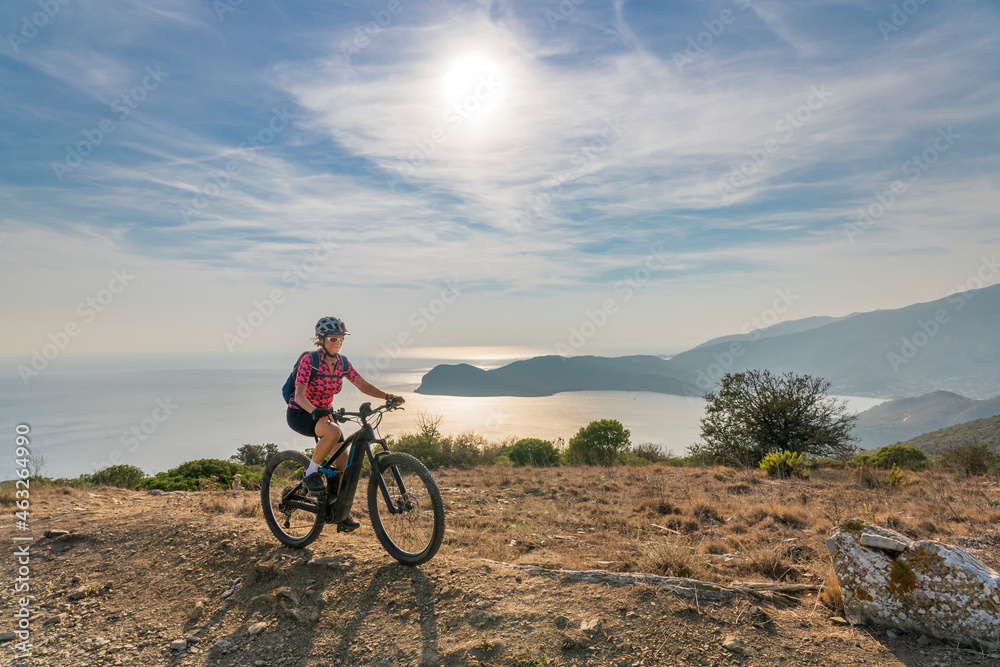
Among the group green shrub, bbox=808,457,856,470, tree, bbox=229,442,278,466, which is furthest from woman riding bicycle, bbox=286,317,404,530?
tree, bbox=229,442,278,466

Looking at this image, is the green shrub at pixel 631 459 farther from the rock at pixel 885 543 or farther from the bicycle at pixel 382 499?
the bicycle at pixel 382 499

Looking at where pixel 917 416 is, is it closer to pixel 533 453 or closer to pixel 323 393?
pixel 533 453

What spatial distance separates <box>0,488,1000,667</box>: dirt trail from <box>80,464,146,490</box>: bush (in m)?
7.92

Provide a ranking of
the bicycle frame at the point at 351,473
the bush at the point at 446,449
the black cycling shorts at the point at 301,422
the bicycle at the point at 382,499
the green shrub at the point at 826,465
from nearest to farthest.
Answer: the bicycle at the point at 382,499 < the bicycle frame at the point at 351,473 < the black cycling shorts at the point at 301,422 < the green shrub at the point at 826,465 < the bush at the point at 446,449

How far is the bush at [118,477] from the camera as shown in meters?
12.0

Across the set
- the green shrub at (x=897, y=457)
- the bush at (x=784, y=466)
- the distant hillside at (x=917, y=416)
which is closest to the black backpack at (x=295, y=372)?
the bush at (x=784, y=466)

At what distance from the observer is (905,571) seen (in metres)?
3.36

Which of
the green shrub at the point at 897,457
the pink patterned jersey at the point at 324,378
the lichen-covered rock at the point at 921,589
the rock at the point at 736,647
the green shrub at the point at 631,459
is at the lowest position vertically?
the green shrub at the point at 897,457

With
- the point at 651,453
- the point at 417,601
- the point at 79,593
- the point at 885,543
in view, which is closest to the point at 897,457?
the point at 651,453

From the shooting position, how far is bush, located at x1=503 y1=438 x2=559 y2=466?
723 inches

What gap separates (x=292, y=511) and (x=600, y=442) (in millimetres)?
16235

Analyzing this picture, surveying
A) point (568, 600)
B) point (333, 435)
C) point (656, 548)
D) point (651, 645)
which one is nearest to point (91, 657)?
point (333, 435)

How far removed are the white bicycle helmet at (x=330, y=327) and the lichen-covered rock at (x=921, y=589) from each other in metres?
4.82

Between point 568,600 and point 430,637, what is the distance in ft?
3.58
